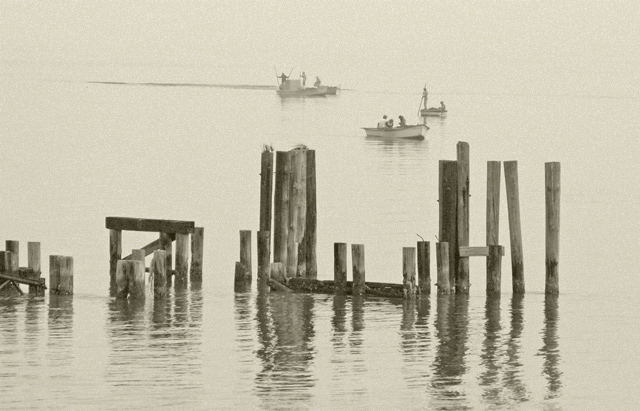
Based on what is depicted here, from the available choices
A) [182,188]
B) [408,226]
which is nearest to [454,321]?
[408,226]

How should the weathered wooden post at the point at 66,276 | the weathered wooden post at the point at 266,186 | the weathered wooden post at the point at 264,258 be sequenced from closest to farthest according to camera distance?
the weathered wooden post at the point at 66,276
the weathered wooden post at the point at 264,258
the weathered wooden post at the point at 266,186

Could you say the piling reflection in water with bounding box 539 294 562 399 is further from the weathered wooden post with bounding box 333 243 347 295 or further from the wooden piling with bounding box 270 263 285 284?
the wooden piling with bounding box 270 263 285 284

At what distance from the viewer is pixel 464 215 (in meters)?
27.9

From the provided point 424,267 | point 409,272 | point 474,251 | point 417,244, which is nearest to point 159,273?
point 409,272

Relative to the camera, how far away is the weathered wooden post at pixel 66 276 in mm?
27969

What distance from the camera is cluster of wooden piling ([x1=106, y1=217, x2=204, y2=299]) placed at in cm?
2739

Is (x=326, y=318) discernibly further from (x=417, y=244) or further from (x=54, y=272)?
(x=54, y=272)

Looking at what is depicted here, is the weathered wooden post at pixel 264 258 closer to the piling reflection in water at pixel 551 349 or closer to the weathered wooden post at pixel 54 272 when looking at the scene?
the weathered wooden post at pixel 54 272

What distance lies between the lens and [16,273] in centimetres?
2847

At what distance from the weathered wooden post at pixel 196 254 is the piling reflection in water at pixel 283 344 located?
1128 millimetres

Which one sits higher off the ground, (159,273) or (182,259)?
→ (182,259)

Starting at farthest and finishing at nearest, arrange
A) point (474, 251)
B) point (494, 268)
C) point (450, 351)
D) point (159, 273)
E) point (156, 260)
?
point (494, 268)
point (474, 251)
point (159, 273)
point (156, 260)
point (450, 351)

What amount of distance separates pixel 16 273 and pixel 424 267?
23.4 ft

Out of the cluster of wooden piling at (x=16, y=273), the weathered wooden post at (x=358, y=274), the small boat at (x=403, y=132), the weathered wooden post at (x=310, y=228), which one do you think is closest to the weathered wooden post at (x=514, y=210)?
the weathered wooden post at (x=358, y=274)
